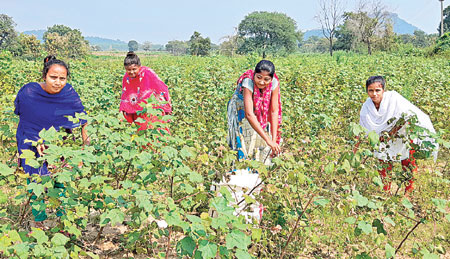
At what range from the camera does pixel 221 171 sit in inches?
82.6

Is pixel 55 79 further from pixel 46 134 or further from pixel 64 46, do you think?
pixel 64 46

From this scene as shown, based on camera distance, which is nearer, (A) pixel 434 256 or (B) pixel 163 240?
(A) pixel 434 256

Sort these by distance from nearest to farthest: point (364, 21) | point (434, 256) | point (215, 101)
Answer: point (434, 256) < point (215, 101) < point (364, 21)

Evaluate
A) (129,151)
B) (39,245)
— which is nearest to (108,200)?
(129,151)

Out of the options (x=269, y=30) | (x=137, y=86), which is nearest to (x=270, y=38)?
(x=269, y=30)

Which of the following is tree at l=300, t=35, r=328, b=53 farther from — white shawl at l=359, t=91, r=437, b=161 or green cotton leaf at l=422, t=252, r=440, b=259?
green cotton leaf at l=422, t=252, r=440, b=259

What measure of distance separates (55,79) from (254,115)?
58.4 inches

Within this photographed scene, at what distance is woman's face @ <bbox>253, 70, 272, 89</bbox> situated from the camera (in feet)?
9.09

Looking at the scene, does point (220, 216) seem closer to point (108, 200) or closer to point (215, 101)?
point (108, 200)

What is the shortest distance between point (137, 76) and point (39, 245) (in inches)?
97.5

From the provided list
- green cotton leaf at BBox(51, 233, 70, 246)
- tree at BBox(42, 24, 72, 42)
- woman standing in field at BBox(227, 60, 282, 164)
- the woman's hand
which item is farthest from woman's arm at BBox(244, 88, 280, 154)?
tree at BBox(42, 24, 72, 42)

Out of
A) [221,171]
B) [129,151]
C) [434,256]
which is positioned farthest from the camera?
[221,171]

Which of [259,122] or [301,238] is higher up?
[259,122]

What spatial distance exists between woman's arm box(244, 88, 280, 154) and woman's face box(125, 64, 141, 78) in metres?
1.22
